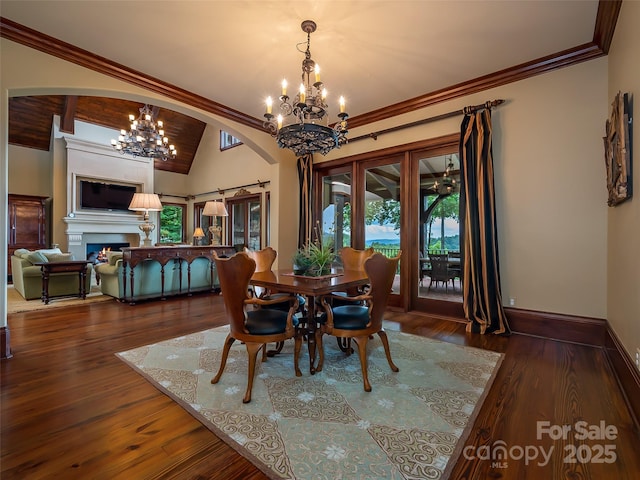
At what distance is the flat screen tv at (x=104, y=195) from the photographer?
7984 millimetres

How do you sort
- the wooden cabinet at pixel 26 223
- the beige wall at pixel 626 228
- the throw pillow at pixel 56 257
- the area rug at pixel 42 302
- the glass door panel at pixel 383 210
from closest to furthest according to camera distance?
the beige wall at pixel 626 228 → the area rug at pixel 42 302 → the glass door panel at pixel 383 210 → the throw pillow at pixel 56 257 → the wooden cabinet at pixel 26 223

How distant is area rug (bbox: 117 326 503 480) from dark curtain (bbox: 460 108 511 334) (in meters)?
0.72

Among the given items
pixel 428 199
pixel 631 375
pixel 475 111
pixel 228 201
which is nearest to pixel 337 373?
pixel 631 375

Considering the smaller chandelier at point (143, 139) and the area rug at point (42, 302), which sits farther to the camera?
the smaller chandelier at point (143, 139)

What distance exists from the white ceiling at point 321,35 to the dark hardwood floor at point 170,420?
3.00 m

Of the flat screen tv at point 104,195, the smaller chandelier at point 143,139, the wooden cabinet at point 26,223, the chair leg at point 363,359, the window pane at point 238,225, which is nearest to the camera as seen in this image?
the chair leg at point 363,359

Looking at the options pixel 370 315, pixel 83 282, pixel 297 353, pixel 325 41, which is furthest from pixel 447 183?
pixel 83 282

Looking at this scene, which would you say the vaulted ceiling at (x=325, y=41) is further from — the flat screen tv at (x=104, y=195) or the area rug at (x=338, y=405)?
the flat screen tv at (x=104, y=195)

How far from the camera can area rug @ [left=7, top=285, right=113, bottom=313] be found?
4406 millimetres

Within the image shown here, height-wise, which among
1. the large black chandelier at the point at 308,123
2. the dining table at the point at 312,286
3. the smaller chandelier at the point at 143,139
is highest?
the smaller chandelier at the point at 143,139

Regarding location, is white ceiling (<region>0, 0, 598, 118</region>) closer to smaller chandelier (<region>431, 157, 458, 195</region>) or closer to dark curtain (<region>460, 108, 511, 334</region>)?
dark curtain (<region>460, 108, 511, 334</region>)

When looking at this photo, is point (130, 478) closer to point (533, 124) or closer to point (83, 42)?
point (83, 42)

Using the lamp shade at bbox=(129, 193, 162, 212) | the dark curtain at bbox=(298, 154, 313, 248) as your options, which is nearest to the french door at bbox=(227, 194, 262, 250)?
the dark curtain at bbox=(298, 154, 313, 248)

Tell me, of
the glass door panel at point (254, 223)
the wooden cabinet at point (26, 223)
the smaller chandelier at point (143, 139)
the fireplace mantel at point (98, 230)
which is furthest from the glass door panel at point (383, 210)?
the wooden cabinet at point (26, 223)
